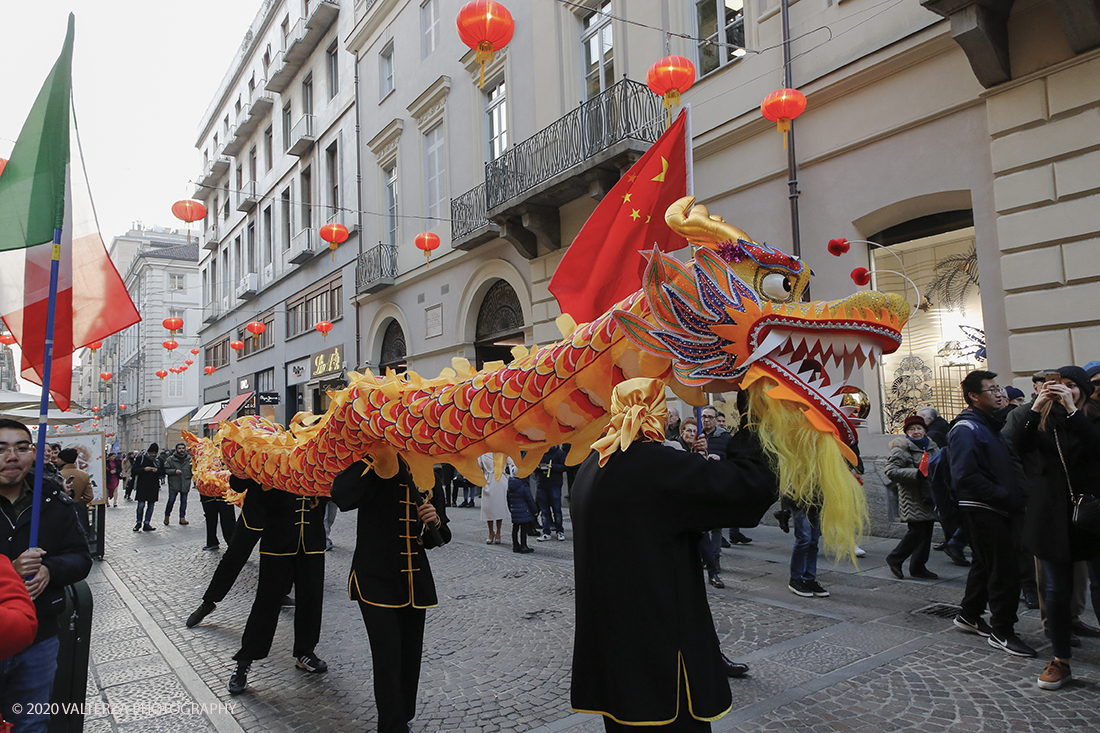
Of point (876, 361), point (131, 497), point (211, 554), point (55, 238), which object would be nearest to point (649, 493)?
point (876, 361)

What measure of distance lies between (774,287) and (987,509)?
3.60 meters

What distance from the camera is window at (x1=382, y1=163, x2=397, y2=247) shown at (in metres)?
19.0

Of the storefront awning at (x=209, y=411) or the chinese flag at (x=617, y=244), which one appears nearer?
the chinese flag at (x=617, y=244)

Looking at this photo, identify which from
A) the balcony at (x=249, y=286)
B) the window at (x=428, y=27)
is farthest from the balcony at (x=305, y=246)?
the window at (x=428, y=27)

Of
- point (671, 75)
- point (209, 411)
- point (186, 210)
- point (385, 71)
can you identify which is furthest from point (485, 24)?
point (209, 411)

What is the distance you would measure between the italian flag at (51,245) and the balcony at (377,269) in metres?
15.3

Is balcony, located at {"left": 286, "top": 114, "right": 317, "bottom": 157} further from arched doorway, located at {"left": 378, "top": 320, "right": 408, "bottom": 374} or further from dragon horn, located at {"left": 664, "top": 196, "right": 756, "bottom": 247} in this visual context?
dragon horn, located at {"left": 664, "top": 196, "right": 756, "bottom": 247}

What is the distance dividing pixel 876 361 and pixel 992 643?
143 inches

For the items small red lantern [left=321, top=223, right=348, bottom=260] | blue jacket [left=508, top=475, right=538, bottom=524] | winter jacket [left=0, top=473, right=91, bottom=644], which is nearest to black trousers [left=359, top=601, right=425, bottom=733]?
winter jacket [left=0, top=473, right=91, bottom=644]

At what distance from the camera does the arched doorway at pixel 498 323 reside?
48.2ft

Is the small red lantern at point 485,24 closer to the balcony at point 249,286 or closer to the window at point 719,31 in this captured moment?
the window at point 719,31

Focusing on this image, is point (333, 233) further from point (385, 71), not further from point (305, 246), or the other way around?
point (305, 246)

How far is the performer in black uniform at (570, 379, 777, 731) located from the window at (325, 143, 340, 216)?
2197 centimetres

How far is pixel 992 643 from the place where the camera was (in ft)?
15.5
